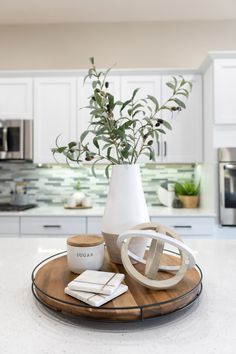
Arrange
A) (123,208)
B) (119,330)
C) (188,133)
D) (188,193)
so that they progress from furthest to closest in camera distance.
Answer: (188,193) < (188,133) < (123,208) < (119,330)

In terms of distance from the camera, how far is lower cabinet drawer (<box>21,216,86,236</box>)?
8.04 feet

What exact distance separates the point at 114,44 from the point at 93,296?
10.0 feet

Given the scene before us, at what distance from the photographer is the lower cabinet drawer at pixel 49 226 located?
2.45 m

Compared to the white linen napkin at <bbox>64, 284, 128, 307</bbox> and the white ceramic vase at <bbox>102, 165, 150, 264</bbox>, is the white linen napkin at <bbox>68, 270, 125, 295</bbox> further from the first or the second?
the white ceramic vase at <bbox>102, 165, 150, 264</bbox>

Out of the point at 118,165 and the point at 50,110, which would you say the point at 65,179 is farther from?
the point at 118,165

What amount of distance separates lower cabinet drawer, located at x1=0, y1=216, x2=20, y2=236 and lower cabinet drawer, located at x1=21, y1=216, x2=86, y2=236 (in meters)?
0.05

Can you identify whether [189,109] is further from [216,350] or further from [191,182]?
[216,350]

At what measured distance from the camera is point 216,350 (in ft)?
1.55

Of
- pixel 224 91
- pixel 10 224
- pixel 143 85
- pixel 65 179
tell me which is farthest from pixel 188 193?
pixel 10 224

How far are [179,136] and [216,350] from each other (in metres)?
2.34

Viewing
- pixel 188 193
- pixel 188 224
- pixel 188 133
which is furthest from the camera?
pixel 188 193

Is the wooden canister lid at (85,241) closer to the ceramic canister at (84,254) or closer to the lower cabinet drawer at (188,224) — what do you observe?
the ceramic canister at (84,254)

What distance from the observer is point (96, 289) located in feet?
1.89

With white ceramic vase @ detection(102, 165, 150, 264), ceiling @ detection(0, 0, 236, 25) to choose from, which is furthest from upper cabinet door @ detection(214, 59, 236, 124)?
white ceramic vase @ detection(102, 165, 150, 264)
